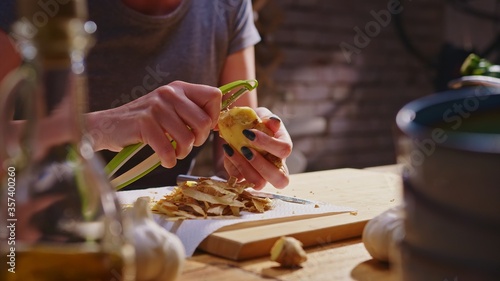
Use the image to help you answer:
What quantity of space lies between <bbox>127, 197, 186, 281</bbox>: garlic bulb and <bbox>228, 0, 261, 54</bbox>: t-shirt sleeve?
124cm

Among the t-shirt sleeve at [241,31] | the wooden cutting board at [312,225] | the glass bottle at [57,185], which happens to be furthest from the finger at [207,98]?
the t-shirt sleeve at [241,31]

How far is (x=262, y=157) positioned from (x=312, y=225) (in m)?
0.31

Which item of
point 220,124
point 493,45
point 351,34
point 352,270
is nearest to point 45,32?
point 352,270

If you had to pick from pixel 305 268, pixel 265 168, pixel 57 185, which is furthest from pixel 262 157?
pixel 57 185

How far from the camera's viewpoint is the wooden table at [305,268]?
2.51 feet

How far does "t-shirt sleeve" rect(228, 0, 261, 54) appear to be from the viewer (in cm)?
188

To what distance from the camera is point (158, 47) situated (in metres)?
1.76

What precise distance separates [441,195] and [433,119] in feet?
0.33

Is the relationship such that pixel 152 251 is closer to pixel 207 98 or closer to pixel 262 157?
pixel 207 98

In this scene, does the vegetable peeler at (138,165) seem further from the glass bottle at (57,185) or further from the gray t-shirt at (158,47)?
the glass bottle at (57,185)

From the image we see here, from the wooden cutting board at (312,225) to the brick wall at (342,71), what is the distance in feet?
5.92

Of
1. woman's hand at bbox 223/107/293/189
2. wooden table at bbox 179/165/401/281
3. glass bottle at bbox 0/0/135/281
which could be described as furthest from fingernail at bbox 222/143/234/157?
glass bottle at bbox 0/0/135/281

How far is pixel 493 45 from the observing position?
4090mm

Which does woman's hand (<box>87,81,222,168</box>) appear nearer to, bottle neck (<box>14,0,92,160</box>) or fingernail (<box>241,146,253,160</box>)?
fingernail (<box>241,146,253,160</box>)
